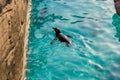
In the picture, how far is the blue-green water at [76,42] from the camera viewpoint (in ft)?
27.3

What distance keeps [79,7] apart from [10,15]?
7.96m

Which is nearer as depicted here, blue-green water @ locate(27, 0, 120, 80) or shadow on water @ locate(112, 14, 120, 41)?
blue-green water @ locate(27, 0, 120, 80)

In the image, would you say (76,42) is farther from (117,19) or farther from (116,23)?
(117,19)

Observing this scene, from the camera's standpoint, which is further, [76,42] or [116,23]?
[116,23]

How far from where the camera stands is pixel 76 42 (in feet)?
33.2

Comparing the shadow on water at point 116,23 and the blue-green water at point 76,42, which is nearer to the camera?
the blue-green water at point 76,42

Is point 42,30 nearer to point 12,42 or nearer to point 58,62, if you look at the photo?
point 58,62

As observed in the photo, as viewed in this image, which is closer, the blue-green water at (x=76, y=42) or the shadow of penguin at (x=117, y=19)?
the blue-green water at (x=76, y=42)

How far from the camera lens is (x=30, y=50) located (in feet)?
30.9

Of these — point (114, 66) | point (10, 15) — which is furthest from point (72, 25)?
point (10, 15)

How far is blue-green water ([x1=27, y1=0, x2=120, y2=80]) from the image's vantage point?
8.34m

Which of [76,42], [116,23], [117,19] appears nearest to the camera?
[76,42]

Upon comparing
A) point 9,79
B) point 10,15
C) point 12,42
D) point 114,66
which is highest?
point 10,15

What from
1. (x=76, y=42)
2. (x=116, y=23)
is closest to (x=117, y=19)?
(x=116, y=23)
